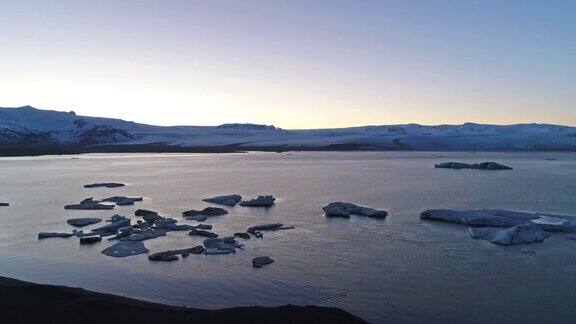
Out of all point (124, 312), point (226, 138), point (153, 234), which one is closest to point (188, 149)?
point (226, 138)

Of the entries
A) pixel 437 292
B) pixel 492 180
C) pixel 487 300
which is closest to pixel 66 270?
pixel 437 292

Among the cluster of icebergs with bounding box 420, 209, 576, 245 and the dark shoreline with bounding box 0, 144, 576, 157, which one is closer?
the cluster of icebergs with bounding box 420, 209, 576, 245

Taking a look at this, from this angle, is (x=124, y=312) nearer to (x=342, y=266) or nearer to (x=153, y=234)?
(x=342, y=266)

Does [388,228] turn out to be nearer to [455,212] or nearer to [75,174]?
[455,212]

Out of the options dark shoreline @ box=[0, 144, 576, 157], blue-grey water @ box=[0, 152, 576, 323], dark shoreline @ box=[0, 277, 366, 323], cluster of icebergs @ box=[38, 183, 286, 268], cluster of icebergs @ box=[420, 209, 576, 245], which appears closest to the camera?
dark shoreline @ box=[0, 277, 366, 323]

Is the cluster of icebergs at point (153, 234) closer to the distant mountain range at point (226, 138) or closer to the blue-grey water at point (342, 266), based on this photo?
the blue-grey water at point (342, 266)

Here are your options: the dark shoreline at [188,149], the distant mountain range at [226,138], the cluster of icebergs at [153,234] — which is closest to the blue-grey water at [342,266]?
the cluster of icebergs at [153,234]

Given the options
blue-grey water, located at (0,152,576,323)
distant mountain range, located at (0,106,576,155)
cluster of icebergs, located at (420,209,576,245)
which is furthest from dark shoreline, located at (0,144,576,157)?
cluster of icebergs, located at (420,209,576,245)

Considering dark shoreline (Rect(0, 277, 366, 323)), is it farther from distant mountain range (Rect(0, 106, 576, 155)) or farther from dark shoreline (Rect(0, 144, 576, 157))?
dark shoreline (Rect(0, 144, 576, 157))
